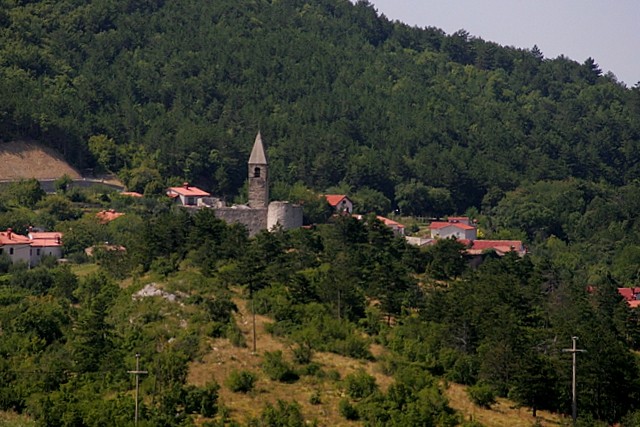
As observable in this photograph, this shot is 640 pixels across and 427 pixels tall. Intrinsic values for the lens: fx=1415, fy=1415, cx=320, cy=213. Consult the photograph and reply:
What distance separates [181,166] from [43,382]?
4100 cm

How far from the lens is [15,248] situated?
207ft

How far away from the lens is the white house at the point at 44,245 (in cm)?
6388

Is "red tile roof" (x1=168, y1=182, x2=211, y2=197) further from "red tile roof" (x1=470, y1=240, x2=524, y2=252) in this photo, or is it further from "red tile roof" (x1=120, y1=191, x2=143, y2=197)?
"red tile roof" (x1=470, y1=240, x2=524, y2=252)

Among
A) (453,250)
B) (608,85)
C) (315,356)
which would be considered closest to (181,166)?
(453,250)

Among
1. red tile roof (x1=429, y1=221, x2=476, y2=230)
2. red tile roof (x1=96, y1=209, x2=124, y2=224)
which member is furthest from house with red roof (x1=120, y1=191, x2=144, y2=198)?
red tile roof (x1=429, y1=221, x2=476, y2=230)

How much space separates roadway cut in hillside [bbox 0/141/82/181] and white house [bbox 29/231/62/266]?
48.6 feet

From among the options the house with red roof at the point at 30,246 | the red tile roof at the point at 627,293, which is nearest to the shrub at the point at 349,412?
the house with red roof at the point at 30,246

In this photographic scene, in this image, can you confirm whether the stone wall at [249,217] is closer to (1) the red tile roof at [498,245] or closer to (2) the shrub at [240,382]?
(1) the red tile roof at [498,245]

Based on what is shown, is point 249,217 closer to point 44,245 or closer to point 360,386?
point 44,245

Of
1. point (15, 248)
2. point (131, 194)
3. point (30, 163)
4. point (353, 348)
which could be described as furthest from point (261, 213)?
point (30, 163)

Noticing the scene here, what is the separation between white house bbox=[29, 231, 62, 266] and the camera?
63875mm

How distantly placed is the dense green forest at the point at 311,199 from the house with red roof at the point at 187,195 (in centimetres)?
123

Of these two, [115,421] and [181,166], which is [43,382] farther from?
[181,166]

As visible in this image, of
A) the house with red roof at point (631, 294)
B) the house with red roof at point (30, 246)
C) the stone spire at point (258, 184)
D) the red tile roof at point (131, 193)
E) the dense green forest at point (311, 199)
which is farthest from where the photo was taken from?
the red tile roof at point (131, 193)
